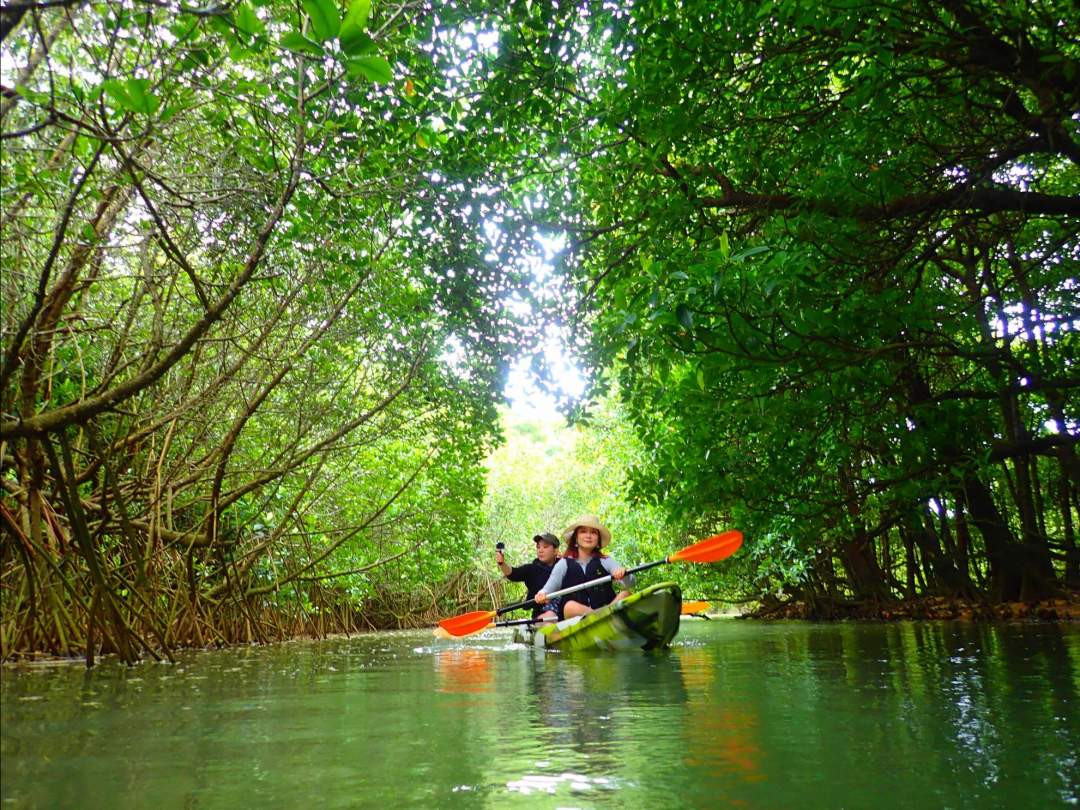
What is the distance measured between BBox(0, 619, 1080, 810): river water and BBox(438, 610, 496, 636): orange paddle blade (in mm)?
2711

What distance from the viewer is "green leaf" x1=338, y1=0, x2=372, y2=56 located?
6.63 ft

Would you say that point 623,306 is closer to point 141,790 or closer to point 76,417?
point 76,417

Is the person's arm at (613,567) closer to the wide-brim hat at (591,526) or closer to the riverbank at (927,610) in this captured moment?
the wide-brim hat at (591,526)

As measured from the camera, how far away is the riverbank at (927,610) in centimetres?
874

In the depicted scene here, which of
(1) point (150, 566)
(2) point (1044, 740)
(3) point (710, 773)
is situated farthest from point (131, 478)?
(2) point (1044, 740)

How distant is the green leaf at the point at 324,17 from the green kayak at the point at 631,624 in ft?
17.5

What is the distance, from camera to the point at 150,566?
6.73 meters

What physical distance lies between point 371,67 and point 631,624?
5.45 meters

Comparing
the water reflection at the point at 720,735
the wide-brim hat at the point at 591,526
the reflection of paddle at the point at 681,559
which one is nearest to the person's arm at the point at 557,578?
the reflection of paddle at the point at 681,559

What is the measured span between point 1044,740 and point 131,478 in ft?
20.7

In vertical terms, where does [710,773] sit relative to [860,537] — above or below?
below

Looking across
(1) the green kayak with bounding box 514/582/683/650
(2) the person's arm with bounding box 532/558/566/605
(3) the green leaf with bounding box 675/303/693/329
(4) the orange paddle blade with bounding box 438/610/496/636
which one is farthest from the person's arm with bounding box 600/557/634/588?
(3) the green leaf with bounding box 675/303/693/329

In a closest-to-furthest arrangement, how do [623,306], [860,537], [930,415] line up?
[623,306] → [930,415] → [860,537]

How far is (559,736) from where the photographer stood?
2959 mm
